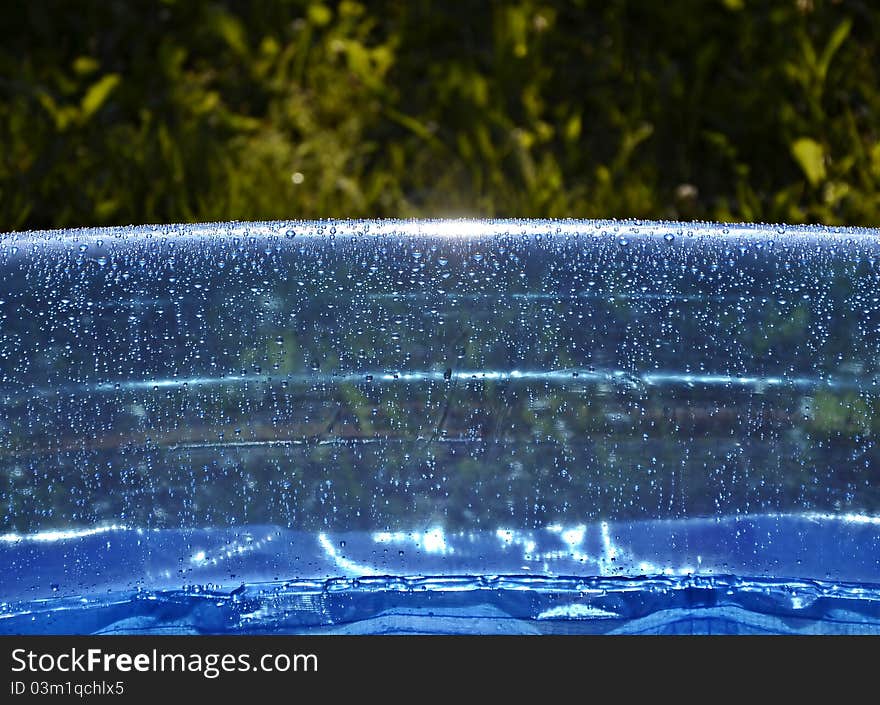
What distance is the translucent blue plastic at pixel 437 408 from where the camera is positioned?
1649 millimetres

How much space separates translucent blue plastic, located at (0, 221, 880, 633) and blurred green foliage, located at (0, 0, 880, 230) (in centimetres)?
102

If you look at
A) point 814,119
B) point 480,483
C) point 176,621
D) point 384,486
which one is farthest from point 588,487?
point 814,119

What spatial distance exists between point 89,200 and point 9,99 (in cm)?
45

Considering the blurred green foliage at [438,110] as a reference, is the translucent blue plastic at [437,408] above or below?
below

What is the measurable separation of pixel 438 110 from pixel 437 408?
142cm

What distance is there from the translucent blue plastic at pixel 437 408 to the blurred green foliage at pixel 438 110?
3.34 feet

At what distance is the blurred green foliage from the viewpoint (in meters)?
2.75

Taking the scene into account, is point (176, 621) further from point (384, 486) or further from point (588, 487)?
point (588, 487)

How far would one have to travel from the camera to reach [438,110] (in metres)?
3.00

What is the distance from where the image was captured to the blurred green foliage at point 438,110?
2754 mm

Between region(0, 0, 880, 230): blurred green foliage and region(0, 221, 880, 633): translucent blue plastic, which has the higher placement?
region(0, 0, 880, 230): blurred green foliage

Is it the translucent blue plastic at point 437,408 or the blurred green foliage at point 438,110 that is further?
the blurred green foliage at point 438,110

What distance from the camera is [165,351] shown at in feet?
5.59
